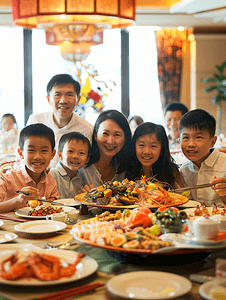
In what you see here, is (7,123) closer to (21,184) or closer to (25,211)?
(21,184)

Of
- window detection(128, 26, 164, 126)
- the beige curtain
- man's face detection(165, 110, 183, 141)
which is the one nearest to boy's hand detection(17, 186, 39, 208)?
man's face detection(165, 110, 183, 141)

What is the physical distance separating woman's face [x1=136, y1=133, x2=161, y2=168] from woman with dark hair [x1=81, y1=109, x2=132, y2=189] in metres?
0.09

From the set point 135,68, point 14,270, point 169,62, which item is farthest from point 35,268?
point 169,62

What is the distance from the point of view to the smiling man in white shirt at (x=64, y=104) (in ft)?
9.52

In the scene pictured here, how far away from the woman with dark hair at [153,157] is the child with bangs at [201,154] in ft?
0.39

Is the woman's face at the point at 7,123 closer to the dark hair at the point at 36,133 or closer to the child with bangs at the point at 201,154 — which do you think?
the dark hair at the point at 36,133

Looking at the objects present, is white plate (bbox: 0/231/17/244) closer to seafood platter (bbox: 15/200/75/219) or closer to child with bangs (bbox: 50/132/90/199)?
seafood platter (bbox: 15/200/75/219)

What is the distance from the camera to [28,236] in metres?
1.44

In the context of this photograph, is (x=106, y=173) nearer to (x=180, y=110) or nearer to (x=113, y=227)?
(x=113, y=227)

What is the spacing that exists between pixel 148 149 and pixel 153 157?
0.06 m

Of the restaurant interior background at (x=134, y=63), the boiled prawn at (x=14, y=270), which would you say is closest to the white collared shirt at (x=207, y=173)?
the boiled prawn at (x=14, y=270)

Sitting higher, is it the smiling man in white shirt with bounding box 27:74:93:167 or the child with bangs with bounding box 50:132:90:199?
the smiling man in white shirt with bounding box 27:74:93:167

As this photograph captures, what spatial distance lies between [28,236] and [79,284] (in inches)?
21.5

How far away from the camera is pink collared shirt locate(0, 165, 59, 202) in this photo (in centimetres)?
219
